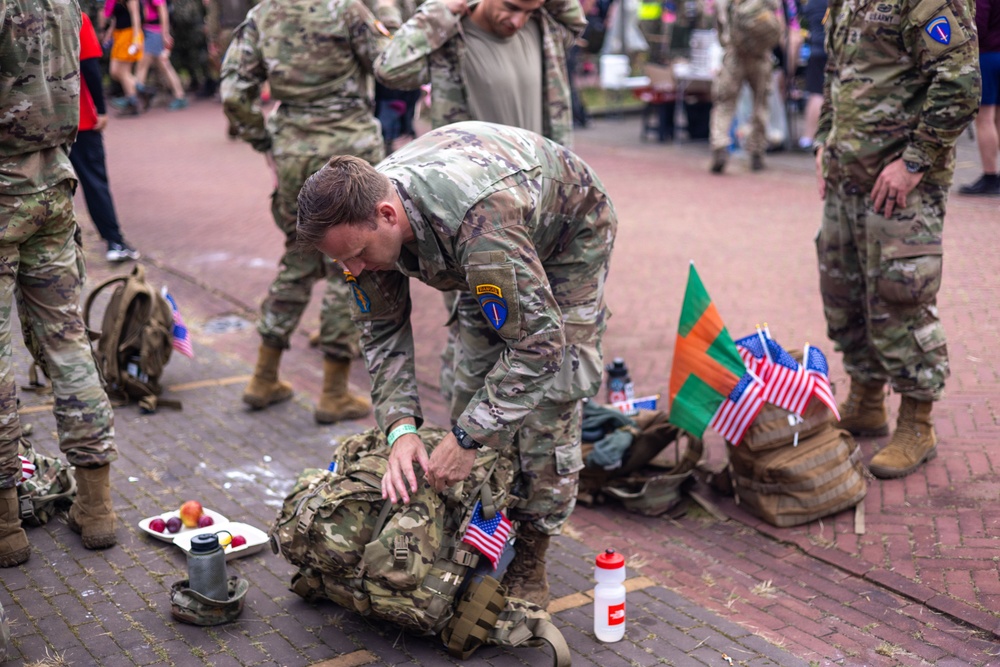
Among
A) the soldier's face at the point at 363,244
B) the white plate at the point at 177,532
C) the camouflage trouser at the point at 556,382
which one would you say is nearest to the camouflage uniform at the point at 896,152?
the camouflage trouser at the point at 556,382

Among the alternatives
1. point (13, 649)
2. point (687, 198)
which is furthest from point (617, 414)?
point (687, 198)

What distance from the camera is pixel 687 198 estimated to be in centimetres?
1057

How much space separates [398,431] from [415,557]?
408 millimetres

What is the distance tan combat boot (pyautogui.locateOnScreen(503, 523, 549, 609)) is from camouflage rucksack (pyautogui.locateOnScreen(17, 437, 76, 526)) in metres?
1.95

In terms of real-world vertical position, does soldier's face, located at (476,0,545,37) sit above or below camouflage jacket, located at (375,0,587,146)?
above

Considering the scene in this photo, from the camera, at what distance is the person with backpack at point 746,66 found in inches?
404

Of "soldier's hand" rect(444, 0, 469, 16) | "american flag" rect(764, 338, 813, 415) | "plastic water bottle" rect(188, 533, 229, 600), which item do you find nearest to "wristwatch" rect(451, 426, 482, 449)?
"plastic water bottle" rect(188, 533, 229, 600)

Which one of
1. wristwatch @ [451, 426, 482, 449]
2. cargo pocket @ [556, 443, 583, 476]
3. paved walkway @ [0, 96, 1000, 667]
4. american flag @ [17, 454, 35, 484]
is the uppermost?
wristwatch @ [451, 426, 482, 449]

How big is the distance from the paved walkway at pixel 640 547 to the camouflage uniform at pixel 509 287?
26.2 inches

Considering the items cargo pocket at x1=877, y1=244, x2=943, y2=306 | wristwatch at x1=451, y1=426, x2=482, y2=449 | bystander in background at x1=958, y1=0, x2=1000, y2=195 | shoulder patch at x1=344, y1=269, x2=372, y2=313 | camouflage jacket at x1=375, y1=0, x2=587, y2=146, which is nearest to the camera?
wristwatch at x1=451, y1=426, x2=482, y2=449

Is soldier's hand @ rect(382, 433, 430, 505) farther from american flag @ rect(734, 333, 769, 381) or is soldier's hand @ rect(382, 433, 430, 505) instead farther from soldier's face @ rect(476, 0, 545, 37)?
soldier's face @ rect(476, 0, 545, 37)

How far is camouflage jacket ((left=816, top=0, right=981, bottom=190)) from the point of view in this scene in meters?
4.16

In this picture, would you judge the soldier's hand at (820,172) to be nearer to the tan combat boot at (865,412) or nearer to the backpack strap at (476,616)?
the tan combat boot at (865,412)

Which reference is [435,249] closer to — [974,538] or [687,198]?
[974,538]
